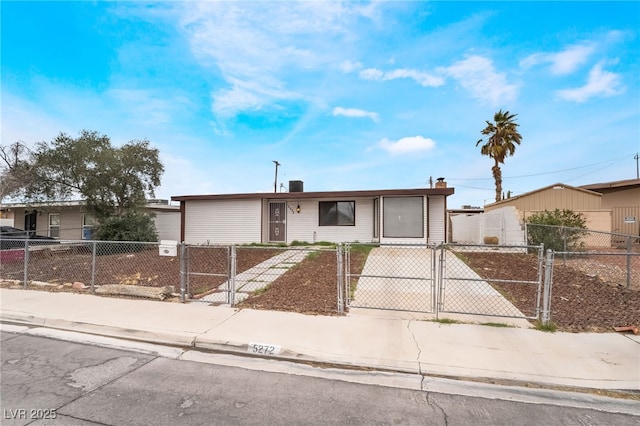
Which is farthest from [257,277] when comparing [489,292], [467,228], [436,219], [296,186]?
[467,228]

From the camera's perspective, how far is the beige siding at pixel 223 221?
17.1 meters

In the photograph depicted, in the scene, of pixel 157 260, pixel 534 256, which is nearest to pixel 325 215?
pixel 157 260

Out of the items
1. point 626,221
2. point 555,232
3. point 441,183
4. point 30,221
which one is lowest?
point 555,232

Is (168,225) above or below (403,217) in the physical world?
below

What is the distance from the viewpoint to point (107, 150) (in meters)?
16.0

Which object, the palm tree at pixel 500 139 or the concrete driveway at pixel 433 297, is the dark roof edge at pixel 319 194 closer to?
the concrete driveway at pixel 433 297

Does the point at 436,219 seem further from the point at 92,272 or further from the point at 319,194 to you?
the point at 92,272

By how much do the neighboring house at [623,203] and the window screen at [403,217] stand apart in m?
11.7

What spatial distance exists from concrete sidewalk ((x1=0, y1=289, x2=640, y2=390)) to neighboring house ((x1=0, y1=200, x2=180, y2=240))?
14.4 m

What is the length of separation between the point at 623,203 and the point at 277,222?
20535 millimetres

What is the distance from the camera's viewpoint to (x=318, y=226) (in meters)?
16.9

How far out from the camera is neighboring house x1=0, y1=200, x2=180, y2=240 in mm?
19422

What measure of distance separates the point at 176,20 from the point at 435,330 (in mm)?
10335

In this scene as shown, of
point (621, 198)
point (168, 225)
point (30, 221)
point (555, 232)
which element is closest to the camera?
point (555, 232)
